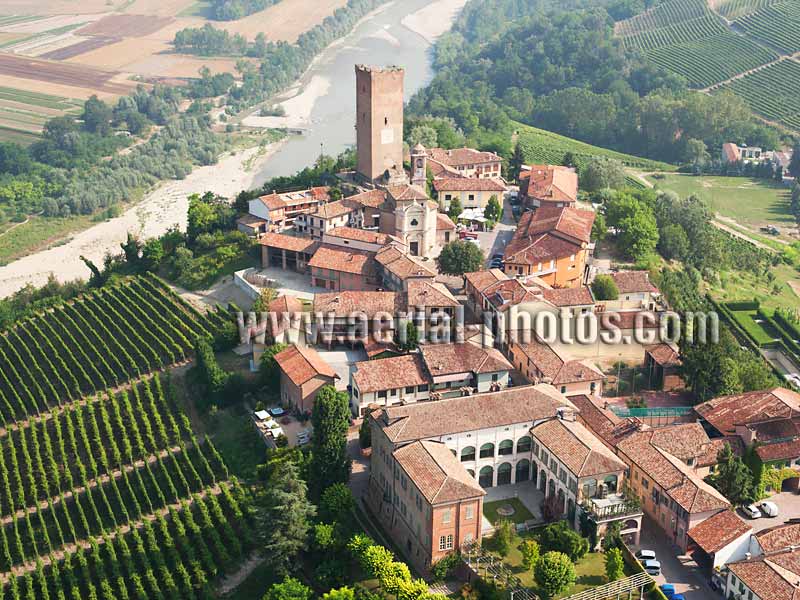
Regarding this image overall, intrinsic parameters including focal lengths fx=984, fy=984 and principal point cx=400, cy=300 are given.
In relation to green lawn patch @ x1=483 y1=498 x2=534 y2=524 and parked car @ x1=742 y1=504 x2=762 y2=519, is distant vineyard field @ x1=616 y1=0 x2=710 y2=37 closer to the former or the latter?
parked car @ x1=742 y1=504 x2=762 y2=519

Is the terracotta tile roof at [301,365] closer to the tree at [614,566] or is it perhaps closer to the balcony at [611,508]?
the balcony at [611,508]

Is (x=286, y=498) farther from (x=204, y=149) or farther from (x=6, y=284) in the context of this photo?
(x=204, y=149)

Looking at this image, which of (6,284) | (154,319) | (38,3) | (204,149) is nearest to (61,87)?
(204,149)

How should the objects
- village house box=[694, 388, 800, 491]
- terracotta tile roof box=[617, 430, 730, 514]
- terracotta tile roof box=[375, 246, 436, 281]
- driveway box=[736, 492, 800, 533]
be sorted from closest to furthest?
terracotta tile roof box=[617, 430, 730, 514] → driveway box=[736, 492, 800, 533] → village house box=[694, 388, 800, 491] → terracotta tile roof box=[375, 246, 436, 281]

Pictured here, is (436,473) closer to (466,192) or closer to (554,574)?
(554,574)

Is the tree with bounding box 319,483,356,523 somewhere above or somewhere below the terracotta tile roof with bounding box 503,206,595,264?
below

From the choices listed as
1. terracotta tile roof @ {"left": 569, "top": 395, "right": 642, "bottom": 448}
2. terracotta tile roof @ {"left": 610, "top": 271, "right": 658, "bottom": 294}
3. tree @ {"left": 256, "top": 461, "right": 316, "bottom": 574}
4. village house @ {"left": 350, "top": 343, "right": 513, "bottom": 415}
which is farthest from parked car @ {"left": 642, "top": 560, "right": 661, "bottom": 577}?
terracotta tile roof @ {"left": 610, "top": 271, "right": 658, "bottom": 294}

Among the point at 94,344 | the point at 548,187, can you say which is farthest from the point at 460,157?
the point at 94,344
